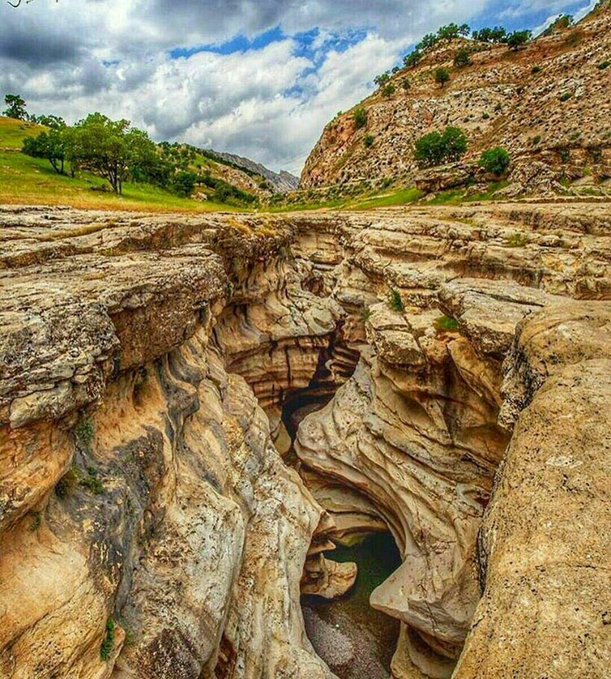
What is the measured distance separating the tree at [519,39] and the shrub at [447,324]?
8676 centimetres

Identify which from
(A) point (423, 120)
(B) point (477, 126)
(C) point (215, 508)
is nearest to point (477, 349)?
(C) point (215, 508)

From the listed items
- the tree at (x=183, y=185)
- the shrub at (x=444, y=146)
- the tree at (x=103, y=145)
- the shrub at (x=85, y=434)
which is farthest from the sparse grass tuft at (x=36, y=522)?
the tree at (x=183, y=185)

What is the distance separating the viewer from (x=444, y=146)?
54781mm

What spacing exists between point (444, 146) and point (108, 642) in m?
61.8

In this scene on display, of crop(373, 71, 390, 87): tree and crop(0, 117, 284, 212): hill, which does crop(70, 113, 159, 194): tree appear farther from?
crop(373, 71, 390, 87): tree

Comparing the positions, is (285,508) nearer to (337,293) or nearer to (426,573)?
(426,573)

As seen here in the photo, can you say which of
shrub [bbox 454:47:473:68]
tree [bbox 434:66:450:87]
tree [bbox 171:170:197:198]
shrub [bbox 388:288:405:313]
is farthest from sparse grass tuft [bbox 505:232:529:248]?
shrub [bbox 454:47:473:68]

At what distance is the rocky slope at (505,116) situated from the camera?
3484 cm

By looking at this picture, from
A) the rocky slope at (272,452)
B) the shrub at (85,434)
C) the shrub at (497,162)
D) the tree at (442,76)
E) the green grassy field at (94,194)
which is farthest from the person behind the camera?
the tree at (442,76)

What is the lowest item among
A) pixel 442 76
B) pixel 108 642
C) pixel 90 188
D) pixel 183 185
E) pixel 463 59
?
pixel 108 642

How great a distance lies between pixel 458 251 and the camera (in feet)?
75.5

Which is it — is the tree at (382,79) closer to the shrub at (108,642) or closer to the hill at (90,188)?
the hill at (90,188)

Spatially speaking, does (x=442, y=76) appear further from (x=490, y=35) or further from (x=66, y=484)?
(x=66, y=484)

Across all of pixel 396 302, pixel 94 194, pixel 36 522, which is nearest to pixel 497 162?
pixel 396 302
